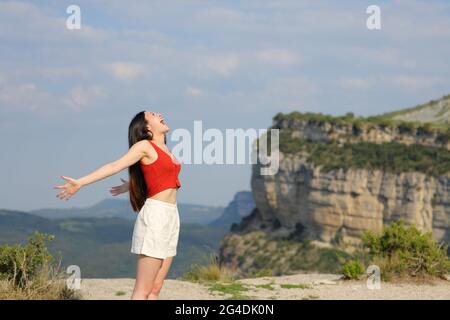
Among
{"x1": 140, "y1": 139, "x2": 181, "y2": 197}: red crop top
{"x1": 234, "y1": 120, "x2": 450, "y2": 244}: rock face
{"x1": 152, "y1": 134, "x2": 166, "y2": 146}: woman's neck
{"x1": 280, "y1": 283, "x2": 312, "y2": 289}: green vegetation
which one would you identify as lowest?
{"x1": 234, "y1": 120, "x2": 450, "y2": 244}: rock face

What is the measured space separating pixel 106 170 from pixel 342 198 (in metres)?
80.7

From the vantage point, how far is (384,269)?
16.5 m

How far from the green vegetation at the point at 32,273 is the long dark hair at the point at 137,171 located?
461 centimetres

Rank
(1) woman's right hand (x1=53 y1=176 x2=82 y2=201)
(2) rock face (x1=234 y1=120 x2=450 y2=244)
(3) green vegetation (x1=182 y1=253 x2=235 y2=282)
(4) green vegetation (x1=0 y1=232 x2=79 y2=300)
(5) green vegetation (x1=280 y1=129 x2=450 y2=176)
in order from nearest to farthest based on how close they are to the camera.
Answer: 1. (1) woman's right hand (x1=53 y1=176 x2=82 y2=201)
2. (4) green vegetation (x1=0 y1=232 x2=79 y2=300)
3. (3) green vegetation (x1=182 y1=253 x2=235 y2=282)
4. (2) rock face (x1=234 y1=120 x2=450 y2=244)
5. (5) green vegetation (x1=280 y1=129 x2=450 y2=176)

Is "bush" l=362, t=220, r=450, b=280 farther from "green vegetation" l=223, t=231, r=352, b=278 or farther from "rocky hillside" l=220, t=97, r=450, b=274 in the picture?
"rocky hillside" l=220, t=97, r=450, b=274

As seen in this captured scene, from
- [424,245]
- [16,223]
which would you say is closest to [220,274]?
[424,245]

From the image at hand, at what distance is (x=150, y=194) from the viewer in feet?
24.4

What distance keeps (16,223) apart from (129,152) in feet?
445

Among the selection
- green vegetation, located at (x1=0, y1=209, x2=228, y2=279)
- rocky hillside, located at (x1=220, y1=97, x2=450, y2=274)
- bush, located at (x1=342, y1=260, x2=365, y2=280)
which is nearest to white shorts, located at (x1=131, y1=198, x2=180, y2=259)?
bush, located at (x1=342, y1=260, x2=365, y2=280)

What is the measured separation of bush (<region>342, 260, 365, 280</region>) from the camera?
16.1 meters

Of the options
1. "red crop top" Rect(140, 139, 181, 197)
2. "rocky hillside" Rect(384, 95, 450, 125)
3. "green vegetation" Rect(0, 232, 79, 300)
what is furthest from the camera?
"rocky hillside" Rect(384, 95, 450, 125)

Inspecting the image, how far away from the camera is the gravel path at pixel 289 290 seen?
1353cm

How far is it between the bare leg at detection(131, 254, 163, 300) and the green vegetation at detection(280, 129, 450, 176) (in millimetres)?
75078

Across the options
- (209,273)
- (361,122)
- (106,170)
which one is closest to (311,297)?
(209,273)
